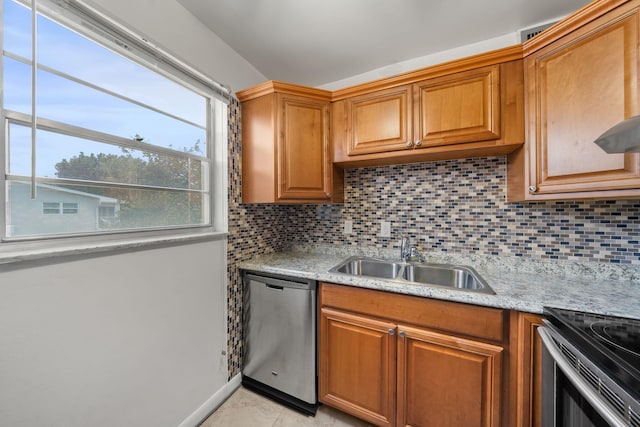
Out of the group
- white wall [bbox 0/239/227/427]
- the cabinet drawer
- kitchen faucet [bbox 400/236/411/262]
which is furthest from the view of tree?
kitchen faucet [bbox 400/236/411/262]

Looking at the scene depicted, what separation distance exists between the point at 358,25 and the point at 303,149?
33.5 inches

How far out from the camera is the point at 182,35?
1402 millimetres

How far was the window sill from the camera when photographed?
0.81 m

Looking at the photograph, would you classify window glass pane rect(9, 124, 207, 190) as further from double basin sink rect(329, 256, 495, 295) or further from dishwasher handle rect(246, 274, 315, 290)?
double basin sink rect(329, 256, 495, 295)

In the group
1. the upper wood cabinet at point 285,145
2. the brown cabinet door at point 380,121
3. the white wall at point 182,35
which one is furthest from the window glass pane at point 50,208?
the brown cabinet door at point 380,121

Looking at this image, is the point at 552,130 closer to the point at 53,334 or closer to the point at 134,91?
the point at 134,91

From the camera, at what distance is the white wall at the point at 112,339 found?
829mm

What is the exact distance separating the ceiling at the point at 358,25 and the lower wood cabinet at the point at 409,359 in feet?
5.42

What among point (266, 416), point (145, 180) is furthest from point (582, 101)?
point (266, 416)

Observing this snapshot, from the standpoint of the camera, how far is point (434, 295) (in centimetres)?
119

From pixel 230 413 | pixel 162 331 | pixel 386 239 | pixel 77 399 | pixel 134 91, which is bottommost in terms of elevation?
pixel 230 413

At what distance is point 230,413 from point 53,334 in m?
1.15

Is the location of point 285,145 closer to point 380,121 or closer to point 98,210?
point 380,121

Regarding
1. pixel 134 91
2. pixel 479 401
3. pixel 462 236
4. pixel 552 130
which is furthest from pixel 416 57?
pixel 479 401
